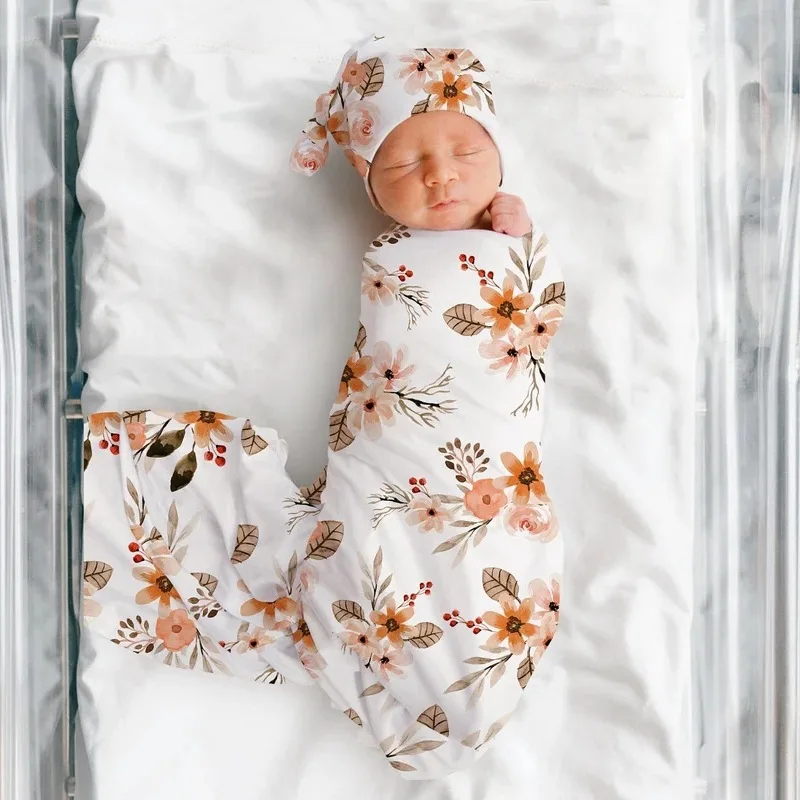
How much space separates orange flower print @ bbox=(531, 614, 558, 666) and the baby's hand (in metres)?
0.50

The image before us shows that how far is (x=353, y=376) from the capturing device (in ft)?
3.67

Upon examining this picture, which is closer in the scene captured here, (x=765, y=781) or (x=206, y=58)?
(x=765, y=781)

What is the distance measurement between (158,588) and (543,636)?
0.51 meters

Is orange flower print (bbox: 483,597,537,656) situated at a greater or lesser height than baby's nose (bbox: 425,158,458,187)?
lesser

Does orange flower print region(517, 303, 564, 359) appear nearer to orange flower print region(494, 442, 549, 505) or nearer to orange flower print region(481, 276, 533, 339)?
orange flower print region(481, 276, 533, 339)

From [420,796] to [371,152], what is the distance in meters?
0.87

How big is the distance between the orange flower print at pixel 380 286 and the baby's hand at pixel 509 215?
156 millimetres

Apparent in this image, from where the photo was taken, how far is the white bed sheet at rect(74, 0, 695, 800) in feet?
3.80

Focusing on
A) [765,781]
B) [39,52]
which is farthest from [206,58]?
[765,781]

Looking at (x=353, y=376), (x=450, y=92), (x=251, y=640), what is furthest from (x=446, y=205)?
(x=251, y=640)

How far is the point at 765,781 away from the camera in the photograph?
114 cm

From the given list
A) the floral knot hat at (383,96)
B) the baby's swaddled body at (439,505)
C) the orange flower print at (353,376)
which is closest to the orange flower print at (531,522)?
the baby's swaddled body at (439,505)

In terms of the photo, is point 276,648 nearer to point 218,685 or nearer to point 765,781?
point 218,685

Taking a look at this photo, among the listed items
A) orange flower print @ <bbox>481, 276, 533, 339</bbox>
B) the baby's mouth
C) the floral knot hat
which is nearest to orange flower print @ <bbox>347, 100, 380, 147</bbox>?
the floral knot hat
